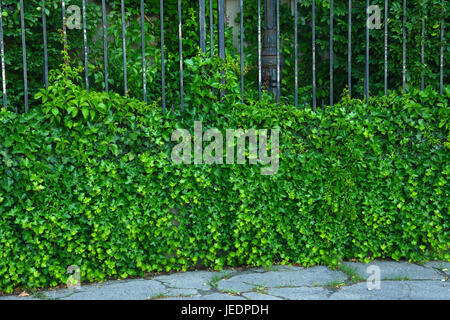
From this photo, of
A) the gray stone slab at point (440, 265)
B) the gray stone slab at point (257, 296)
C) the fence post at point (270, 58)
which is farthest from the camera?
the fence post at point (270, 58)

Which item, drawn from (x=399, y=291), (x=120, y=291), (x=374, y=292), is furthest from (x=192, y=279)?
(x=399, y=291)

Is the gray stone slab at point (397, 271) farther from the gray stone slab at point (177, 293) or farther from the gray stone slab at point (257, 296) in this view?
the gray stone slab at point (177, 293)

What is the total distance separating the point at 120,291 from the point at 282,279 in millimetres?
1194

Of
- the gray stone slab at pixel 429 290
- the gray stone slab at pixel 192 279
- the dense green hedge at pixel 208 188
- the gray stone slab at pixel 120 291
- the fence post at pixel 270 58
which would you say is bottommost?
the gray stone slab at pixel 429 290

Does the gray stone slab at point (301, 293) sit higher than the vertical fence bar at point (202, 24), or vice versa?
the vertical fence bar at point (202, 24)

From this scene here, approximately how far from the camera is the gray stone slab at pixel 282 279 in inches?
148

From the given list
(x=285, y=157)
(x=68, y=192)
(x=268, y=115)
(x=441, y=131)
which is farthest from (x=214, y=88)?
(x=441, y=131)

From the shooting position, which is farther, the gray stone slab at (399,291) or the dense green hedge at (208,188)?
the dense green hedge at (208,188)

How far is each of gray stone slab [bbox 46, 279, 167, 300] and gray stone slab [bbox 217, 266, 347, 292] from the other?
49 centimetres

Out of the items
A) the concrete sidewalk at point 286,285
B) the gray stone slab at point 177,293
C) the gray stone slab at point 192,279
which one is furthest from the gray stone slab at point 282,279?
the gray stone slab at point 177,293

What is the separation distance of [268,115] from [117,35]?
264 cm

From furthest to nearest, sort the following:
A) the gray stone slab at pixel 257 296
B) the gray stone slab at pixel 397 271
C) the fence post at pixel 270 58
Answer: the fence post at pixel 270 58, the gray stone slab at pixel 397 271, the gray stone slab at pixel 257 296

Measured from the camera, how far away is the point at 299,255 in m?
4.20
